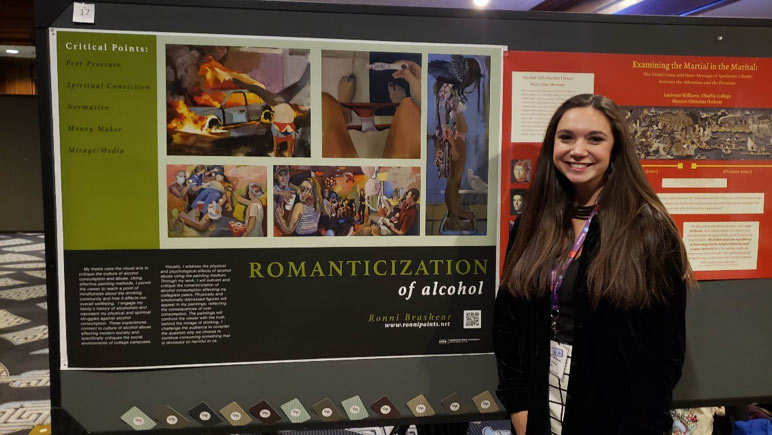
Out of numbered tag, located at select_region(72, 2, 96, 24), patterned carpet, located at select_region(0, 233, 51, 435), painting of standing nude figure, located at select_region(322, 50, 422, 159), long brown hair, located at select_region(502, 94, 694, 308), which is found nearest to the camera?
long brown hair, located at select_region(502, 94, 694, 308)

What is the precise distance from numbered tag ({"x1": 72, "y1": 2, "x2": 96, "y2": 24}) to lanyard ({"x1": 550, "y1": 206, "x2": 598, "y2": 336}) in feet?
4.35

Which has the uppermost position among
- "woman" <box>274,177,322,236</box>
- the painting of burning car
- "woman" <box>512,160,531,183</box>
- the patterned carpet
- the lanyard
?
the painting of burning car

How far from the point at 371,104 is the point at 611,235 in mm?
698

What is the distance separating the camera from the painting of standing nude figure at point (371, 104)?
4.27 feet

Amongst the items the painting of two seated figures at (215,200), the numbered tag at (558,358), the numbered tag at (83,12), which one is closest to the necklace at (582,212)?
the numbered tag at (558,358)

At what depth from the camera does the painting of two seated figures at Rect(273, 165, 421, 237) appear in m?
1.31

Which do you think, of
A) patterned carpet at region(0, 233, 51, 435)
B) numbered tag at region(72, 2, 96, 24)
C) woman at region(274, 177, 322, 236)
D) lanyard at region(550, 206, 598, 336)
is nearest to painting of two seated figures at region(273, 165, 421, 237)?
woman at region(274, 177, 322, 236)

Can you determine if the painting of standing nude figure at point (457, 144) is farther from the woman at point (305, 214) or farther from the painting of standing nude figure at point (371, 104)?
the woman at point (305, 214)

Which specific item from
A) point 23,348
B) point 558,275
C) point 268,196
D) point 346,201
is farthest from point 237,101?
point 23,348

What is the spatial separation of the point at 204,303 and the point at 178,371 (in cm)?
20

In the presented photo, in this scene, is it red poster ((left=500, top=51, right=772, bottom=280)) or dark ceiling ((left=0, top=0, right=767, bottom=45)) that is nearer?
red poster ((left=500, top=51, right=772, bottom=280))

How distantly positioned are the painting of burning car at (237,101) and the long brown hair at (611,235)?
647 millimetres

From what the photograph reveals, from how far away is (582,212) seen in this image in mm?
1225

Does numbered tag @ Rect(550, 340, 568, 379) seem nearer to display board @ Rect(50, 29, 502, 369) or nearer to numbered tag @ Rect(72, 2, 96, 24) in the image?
display board @ Rect(50, 29, 502, 369)
